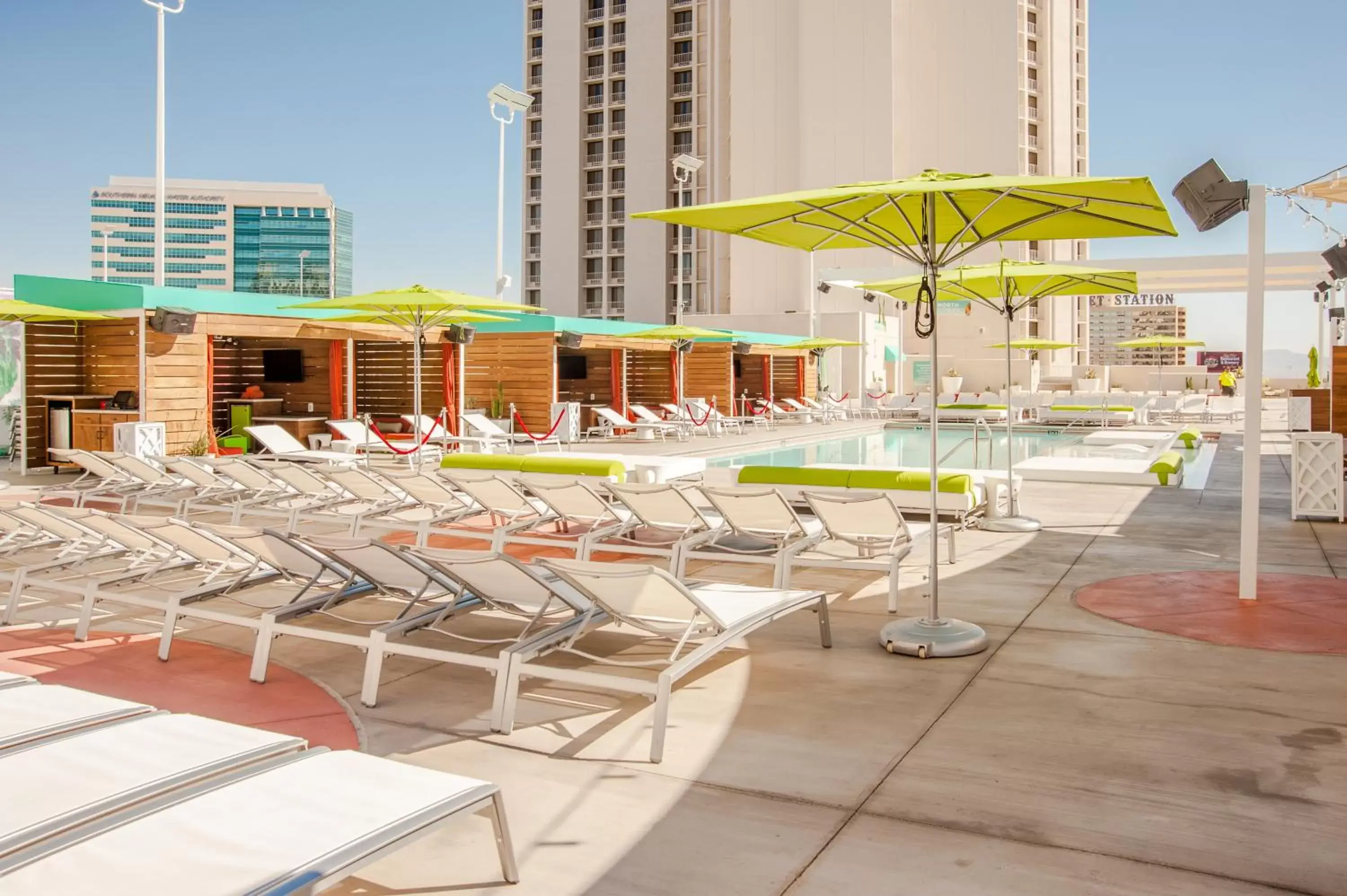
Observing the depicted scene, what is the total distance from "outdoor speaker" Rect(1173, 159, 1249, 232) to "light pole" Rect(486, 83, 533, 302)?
15907 mm

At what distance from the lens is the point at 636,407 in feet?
73.2

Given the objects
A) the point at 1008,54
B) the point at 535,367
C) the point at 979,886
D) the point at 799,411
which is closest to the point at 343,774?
the point at 979,886

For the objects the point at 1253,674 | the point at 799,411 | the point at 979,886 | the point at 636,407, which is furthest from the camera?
the point at 799,411

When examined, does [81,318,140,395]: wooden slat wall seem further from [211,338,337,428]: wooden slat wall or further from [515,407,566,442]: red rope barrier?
[515,407,566,442]: red rope barrier

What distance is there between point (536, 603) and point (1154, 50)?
49.7 meters

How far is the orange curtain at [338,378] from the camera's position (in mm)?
17797

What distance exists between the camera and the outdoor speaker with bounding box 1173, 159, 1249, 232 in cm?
630

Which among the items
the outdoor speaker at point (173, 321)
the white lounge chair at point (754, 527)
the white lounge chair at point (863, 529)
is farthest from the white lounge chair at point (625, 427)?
the white lounge chair at point (863, 529)

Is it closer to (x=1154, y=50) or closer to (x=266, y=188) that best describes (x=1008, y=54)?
(x=1154, y=50)

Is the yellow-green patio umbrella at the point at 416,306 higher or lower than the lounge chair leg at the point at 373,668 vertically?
higher

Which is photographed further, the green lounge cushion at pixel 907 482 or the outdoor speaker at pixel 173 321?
the outdoor speaker at pixel 173 321

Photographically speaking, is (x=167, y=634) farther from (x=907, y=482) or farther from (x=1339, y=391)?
(x=1339, y=391)

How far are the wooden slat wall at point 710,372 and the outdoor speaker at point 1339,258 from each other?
49.7 ft

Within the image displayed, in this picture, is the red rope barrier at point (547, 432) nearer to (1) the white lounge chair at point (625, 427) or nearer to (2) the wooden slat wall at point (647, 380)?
(1) the white lounge chair at point (625, 427)
